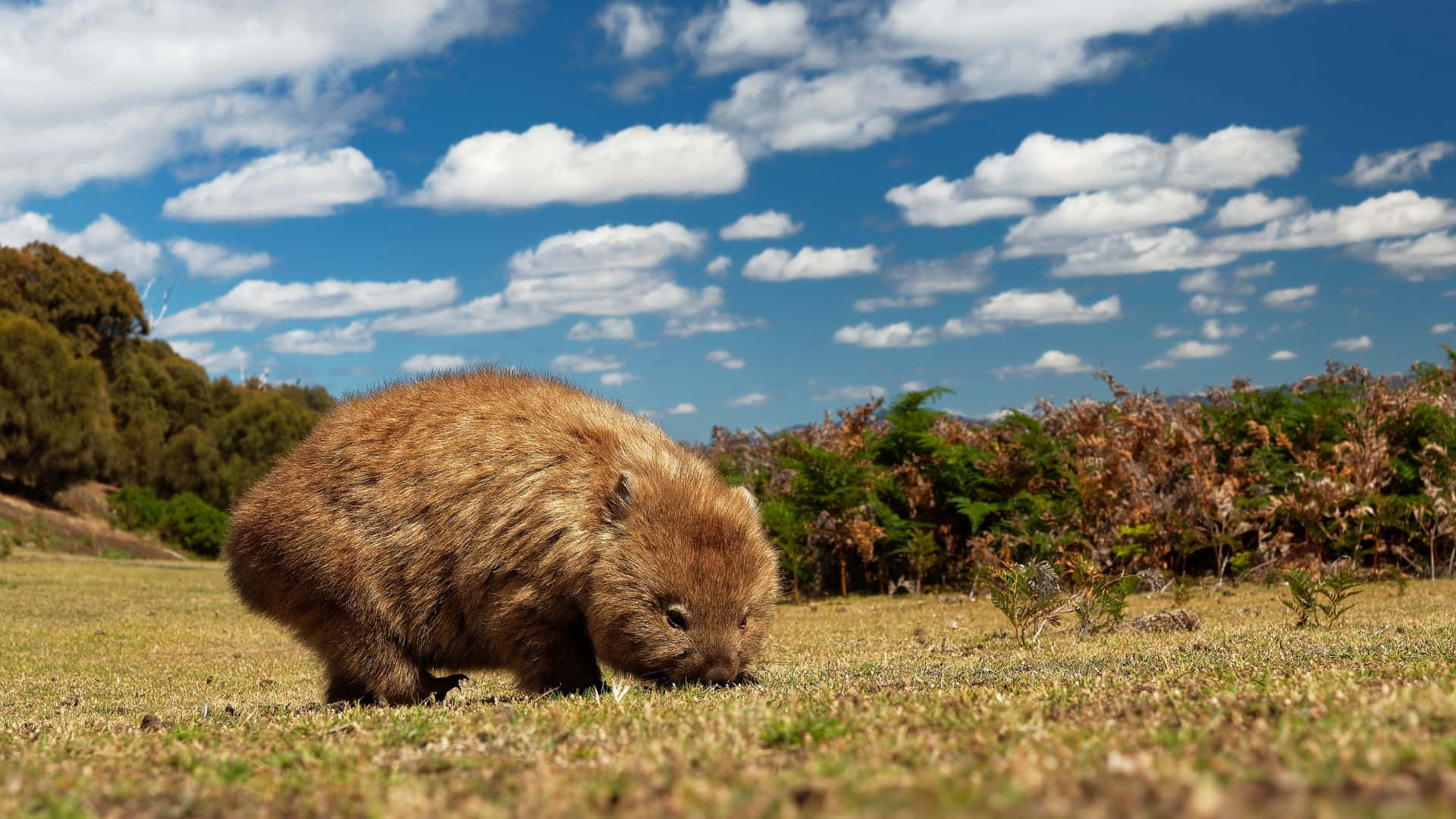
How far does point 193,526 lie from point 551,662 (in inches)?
1212

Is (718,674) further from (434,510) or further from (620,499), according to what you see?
(434,510)

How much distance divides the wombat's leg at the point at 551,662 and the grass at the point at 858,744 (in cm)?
26

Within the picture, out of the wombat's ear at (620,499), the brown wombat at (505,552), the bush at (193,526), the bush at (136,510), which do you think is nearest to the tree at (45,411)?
the bush at (136,510)

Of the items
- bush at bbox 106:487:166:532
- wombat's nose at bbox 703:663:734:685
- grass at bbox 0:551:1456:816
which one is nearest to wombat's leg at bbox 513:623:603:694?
grass at bbox 0:551:1456:816

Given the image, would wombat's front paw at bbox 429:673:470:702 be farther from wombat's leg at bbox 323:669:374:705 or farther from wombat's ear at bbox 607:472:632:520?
wombat's ear at bbox 607:472:632:520

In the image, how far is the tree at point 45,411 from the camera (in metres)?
39.4

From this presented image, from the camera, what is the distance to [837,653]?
10.5 m

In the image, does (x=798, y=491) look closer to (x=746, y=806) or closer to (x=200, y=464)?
(x=746, y=806)

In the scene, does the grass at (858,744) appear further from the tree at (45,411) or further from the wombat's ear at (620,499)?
the tree at (45,411)

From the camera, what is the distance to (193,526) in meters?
34.2

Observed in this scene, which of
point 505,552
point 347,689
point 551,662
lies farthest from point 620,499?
point 347,689

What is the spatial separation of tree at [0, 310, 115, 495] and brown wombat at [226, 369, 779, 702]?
37286 millimetres

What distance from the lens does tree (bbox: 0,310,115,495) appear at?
129 ft

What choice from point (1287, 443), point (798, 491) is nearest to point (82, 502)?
point (798, 491)
